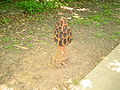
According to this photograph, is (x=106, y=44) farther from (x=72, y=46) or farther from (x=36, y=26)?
(x=36, y=26)

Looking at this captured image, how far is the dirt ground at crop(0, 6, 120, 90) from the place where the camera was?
4.12 metres

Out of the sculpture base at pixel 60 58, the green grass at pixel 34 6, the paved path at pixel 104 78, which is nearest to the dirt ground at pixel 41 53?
the sculpture base at pixel 60 58

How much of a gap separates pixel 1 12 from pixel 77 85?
246 inches

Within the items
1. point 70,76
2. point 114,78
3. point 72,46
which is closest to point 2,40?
point 72,46

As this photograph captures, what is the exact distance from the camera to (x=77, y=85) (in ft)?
12.3

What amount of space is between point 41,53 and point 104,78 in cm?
205

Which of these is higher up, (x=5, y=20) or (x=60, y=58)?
(x=60, y=58)

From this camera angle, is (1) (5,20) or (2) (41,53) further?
(1) (5,20)

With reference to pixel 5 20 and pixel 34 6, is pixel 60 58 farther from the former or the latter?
pixel 34 6

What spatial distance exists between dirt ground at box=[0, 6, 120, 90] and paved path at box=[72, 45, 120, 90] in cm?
35

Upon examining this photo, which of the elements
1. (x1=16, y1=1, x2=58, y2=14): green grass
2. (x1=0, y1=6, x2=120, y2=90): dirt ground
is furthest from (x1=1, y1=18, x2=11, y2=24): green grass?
(x1=16, y1=1, x2=58, y2=14): green grass

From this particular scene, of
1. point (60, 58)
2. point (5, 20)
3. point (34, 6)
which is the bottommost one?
point (5, 20)

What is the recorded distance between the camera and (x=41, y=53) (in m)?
5.29

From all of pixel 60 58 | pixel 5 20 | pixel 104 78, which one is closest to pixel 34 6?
pixel 5 20
